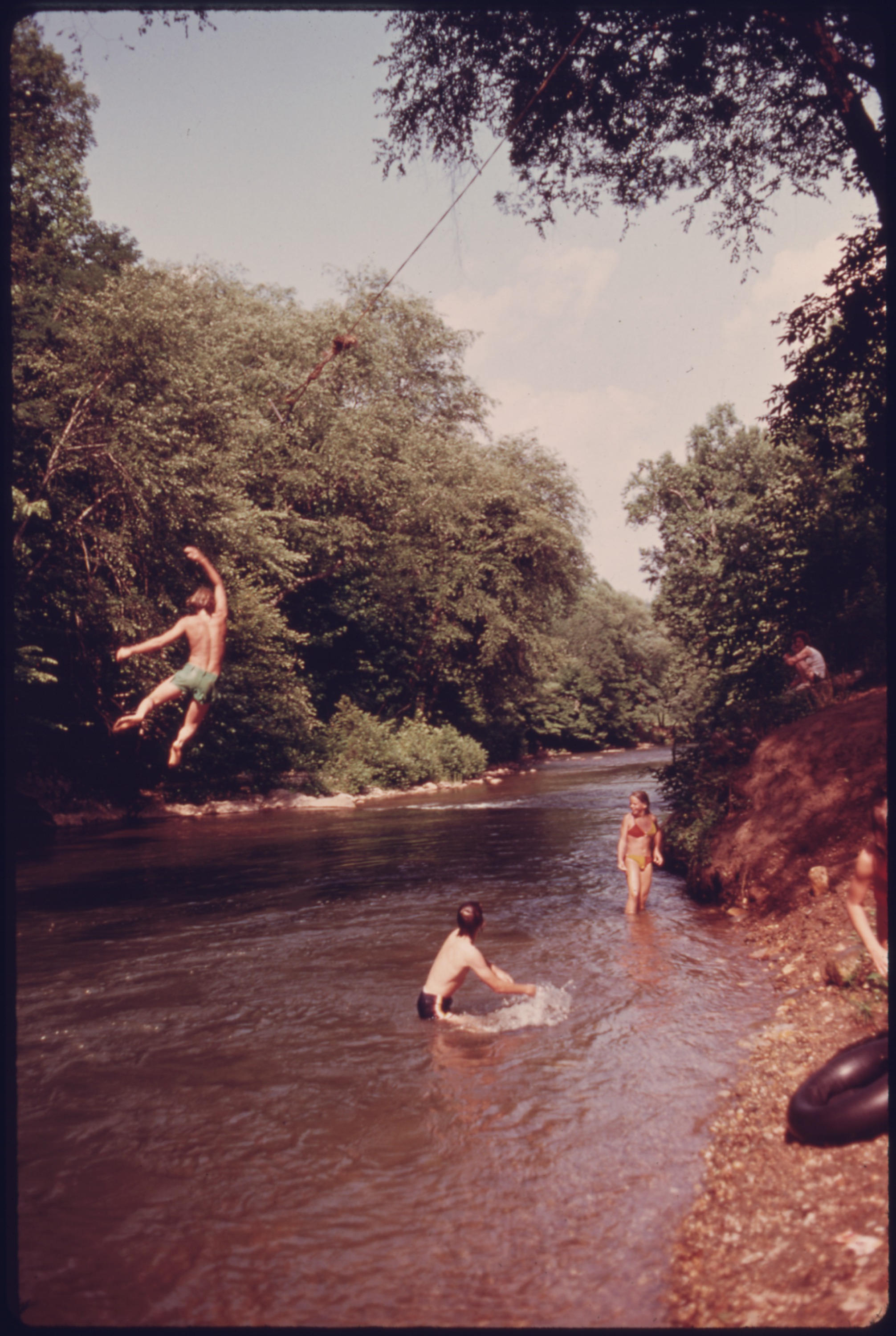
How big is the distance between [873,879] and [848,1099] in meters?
1.30

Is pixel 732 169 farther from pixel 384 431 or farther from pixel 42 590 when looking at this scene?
pixel 384 431

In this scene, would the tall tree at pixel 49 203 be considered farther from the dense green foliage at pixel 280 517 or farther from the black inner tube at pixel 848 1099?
the black inner tube at pixel 848 1099

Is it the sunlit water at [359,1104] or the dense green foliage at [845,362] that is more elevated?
the dense green foliage at [845,362]

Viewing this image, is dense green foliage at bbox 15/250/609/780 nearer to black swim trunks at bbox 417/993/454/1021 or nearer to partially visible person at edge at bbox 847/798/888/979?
black swim trunks at bbox 417/993/454/1021

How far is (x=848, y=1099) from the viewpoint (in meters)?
5.18

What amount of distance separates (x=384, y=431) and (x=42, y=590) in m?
18.7

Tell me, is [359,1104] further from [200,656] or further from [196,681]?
[200,656]

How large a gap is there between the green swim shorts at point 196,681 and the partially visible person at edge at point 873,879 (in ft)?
12.6

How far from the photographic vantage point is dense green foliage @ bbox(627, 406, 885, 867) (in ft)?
51.4

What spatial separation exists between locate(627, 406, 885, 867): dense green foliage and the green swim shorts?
420 inches

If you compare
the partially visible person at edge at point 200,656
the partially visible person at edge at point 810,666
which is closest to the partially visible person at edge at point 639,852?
the partially visible person at edge at point 810,666

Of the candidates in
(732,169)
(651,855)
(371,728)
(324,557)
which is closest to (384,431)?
(324,557)

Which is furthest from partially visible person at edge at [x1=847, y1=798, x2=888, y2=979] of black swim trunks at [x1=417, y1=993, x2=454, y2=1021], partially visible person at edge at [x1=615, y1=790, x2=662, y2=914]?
partially visible person at edge at [x1=615, y1=790, x2=662, y2=914]

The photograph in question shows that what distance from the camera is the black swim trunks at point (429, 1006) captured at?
900 centimetres
